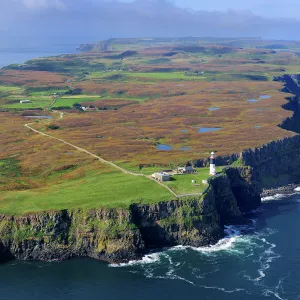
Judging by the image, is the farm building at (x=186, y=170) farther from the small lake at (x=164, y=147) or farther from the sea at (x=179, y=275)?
the small lake at (x=164, y=147)

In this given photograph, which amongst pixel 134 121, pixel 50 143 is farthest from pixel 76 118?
pixel 50 143

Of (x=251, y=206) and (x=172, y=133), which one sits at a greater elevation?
(x=172, y=133)

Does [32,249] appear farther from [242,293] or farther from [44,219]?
[242,293]

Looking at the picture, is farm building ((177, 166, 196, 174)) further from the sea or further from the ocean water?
the ocean water

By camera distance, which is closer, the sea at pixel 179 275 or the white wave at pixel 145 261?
the sea at pixel 179 275

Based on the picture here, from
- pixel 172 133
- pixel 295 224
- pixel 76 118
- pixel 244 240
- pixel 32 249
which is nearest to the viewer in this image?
pixel 32 249

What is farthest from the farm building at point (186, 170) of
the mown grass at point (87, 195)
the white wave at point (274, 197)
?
the white wave at point (274, 197)

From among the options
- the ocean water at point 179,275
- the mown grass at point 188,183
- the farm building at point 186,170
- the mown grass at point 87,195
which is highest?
the farm building at point 186,170
